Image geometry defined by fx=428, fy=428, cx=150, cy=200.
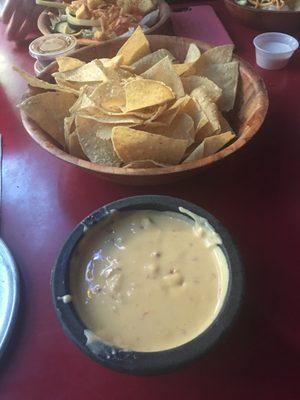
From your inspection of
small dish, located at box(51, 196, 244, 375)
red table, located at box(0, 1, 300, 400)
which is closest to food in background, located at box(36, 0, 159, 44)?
red table, located at box(0, 1, 300, 400)

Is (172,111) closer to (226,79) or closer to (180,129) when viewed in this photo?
(180,129)

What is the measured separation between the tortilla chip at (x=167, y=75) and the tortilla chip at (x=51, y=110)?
0.66 feet

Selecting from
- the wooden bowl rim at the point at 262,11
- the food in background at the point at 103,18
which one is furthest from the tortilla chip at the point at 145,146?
the wooden bowl rim at the point at 262,11

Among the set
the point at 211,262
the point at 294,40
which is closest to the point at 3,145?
the point at 211,262

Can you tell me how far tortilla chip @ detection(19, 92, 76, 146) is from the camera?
37.5 inches

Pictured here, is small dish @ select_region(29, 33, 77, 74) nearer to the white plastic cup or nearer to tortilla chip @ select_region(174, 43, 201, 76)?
tortilla chip @ select_region(174, 43, 201, 76)

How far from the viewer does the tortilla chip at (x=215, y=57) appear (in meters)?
1.10

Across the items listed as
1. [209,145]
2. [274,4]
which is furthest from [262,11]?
[209,145]

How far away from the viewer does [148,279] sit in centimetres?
65

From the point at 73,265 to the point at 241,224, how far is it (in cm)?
38

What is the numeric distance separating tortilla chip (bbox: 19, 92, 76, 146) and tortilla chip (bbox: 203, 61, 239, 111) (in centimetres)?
36

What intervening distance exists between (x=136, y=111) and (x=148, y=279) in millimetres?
425

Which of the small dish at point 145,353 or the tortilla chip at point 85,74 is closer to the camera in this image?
the small dish at point 145,353

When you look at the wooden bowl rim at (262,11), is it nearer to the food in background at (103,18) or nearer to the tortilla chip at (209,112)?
the food in background at (103,18)
